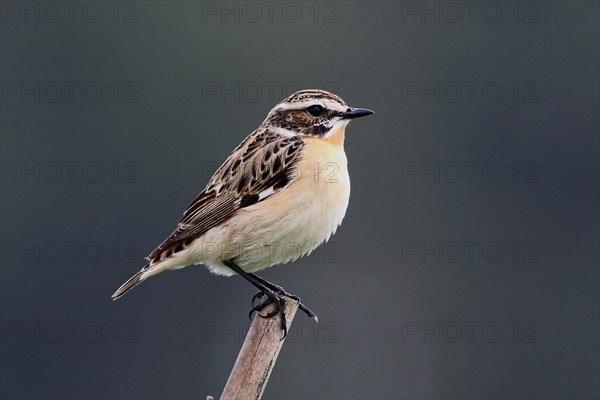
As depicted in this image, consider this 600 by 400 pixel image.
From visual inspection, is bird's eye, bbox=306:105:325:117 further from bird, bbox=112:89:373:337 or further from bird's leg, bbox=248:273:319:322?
bird's leg, bbox=248:273:319:322

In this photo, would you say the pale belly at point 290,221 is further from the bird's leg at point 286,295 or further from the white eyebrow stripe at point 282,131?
the white eyebrow stripe at point 282,131

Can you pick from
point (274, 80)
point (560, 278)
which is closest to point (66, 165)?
point (274, 80)

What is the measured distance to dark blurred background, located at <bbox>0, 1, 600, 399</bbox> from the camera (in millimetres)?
27844

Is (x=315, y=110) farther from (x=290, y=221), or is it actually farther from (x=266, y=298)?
(x=266, y=298)

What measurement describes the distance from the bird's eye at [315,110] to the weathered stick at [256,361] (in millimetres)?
1996

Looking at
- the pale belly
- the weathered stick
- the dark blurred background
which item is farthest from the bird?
the dark blurred background

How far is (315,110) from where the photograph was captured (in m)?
9.45

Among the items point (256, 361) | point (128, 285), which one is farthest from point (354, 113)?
point (256, 361)

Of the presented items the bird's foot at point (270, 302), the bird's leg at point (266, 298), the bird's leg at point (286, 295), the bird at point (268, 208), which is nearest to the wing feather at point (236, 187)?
the bird at point (268, 208)

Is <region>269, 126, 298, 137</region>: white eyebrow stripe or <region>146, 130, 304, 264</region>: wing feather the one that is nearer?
<region>146, 130, 304, 264</region>: wing feather

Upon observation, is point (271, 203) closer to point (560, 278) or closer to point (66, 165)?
point (66, 165)

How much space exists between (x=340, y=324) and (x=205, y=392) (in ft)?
12.2

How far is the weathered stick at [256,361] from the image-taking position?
7379mm

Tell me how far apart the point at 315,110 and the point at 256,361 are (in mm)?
2542
